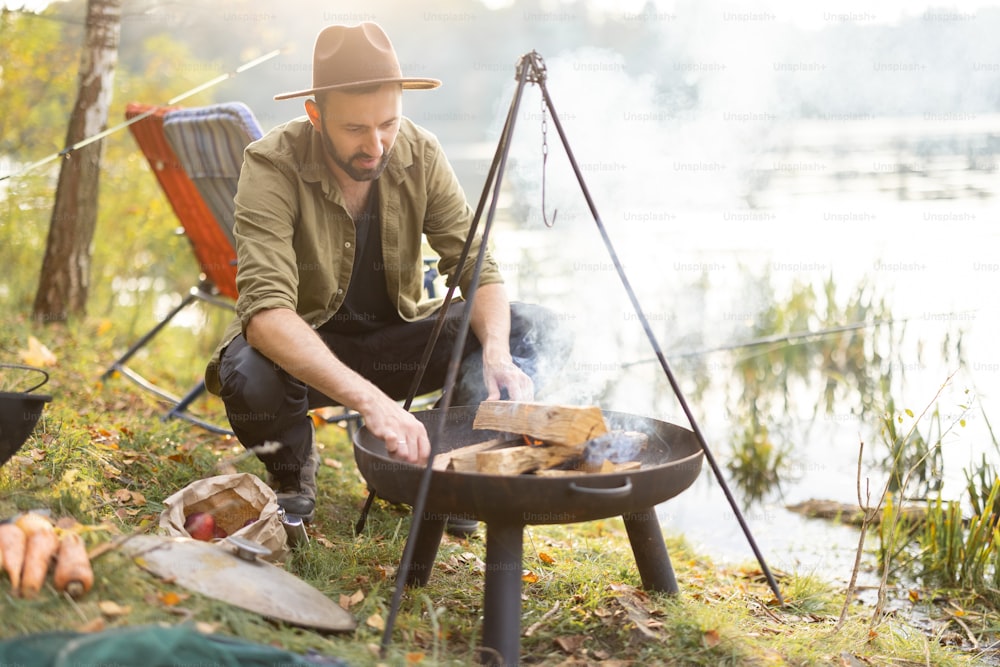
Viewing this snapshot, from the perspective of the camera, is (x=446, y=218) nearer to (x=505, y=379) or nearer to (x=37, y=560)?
(x=505, y=379)

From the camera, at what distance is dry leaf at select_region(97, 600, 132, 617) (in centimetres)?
204

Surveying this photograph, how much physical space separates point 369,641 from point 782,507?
2.81 metres

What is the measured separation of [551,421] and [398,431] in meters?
0.43

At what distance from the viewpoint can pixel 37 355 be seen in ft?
14.5

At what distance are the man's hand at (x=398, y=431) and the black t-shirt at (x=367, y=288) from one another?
956 mm

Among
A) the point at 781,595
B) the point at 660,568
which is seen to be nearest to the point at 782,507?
the point at 781,595

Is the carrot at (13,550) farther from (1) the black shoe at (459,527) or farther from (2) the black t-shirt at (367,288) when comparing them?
(1) the black shoe at (459,527)

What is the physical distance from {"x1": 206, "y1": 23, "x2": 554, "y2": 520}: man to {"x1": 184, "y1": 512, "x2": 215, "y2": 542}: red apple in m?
0.28

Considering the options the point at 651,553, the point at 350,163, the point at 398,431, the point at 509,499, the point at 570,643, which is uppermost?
the point at 350,163

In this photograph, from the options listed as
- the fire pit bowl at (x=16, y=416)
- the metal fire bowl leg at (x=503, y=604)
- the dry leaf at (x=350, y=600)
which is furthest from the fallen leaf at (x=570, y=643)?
the fire pit bowl at (x=16, y=416)

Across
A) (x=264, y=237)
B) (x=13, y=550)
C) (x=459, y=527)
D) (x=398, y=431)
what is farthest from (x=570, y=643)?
(x=264, y=237)

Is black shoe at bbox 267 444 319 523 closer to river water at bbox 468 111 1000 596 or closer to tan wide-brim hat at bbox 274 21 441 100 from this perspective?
river water at bbox 468 111 1000 596

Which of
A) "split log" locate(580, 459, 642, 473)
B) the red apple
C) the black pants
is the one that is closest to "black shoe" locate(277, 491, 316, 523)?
the black pants

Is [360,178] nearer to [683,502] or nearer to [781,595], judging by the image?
[781,595]
